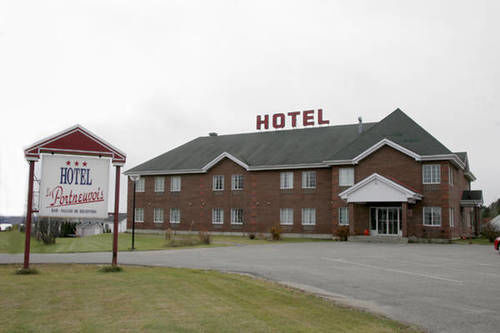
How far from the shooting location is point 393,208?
37406 mm

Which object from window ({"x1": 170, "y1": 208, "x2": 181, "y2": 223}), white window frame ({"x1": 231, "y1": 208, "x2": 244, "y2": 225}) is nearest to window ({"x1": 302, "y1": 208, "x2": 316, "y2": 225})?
white window frame ({"x1": 231, "y1": 208, "x2": 244, "y2": 225})

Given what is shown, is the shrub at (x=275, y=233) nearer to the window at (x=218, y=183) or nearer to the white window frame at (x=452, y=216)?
the window at (x=218, y=183)

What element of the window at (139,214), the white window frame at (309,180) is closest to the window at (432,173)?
the white window frame at (309,180)

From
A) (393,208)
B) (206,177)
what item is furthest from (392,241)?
(206,177)

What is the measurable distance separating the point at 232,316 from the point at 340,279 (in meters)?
6.83

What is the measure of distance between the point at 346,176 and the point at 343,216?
3276 mm

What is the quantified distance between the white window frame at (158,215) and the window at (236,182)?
852cm

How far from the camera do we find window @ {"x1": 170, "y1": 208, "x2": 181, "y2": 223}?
1888 inches

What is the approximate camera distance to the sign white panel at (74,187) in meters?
15.0

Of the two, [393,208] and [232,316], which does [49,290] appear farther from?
[393,208]

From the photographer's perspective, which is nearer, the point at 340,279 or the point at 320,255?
the point at 340,279

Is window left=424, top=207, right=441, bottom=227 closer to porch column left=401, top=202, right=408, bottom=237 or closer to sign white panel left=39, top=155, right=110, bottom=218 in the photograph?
porch column left=401, top=202, right=408, bottom=237

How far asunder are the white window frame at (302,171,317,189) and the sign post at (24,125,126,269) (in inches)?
1081

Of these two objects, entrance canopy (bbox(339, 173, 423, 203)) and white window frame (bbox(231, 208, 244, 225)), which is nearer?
entrance canopy (bbox(339, 173, 423, 203))
